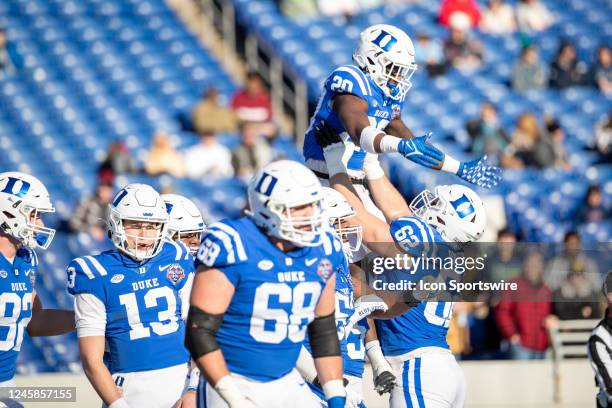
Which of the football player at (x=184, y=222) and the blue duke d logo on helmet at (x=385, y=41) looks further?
the football player at (x=184, y=222)

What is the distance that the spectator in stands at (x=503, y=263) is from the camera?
10359 mm

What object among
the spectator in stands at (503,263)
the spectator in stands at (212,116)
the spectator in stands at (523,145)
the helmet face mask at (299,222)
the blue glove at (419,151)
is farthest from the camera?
the spectator in stands at (212,116)

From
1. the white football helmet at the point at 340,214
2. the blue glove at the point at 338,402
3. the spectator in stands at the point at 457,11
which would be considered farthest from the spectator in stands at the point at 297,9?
the blue glove at the point at 338,402

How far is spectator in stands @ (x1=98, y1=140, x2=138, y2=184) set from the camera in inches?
542

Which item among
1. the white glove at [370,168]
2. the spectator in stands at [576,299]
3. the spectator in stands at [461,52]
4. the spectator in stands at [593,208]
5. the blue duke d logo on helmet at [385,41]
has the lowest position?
the spectator in stands at [576,299]

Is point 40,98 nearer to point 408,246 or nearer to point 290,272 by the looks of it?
point 408,246

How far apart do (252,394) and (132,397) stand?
1397mm

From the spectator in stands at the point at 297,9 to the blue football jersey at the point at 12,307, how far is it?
10.5 meters

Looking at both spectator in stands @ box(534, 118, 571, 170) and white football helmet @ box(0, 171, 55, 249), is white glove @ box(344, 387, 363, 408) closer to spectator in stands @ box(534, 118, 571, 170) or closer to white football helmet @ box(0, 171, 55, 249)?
white football helmet @ box(0, 171, 55, 249)

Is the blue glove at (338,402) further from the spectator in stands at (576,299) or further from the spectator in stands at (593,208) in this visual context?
the spectator in stands at (593,208)

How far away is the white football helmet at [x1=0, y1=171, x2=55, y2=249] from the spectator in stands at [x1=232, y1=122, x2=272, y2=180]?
22.3 ft

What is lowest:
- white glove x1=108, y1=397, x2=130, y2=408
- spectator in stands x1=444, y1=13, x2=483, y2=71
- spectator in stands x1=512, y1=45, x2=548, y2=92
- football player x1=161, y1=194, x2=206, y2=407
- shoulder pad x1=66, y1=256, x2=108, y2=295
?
white glove x1=108, y1=397, x2=130, y2=408

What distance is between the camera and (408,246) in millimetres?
7094

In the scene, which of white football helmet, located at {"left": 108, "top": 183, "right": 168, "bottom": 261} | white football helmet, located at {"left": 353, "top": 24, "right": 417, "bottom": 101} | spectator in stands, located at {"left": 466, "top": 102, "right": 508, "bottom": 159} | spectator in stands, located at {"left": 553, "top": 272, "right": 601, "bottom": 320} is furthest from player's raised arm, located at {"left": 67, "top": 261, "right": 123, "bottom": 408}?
spectator in stands, located at {"left": 466, "top": 102, "right": 508, "bottom": 159}
